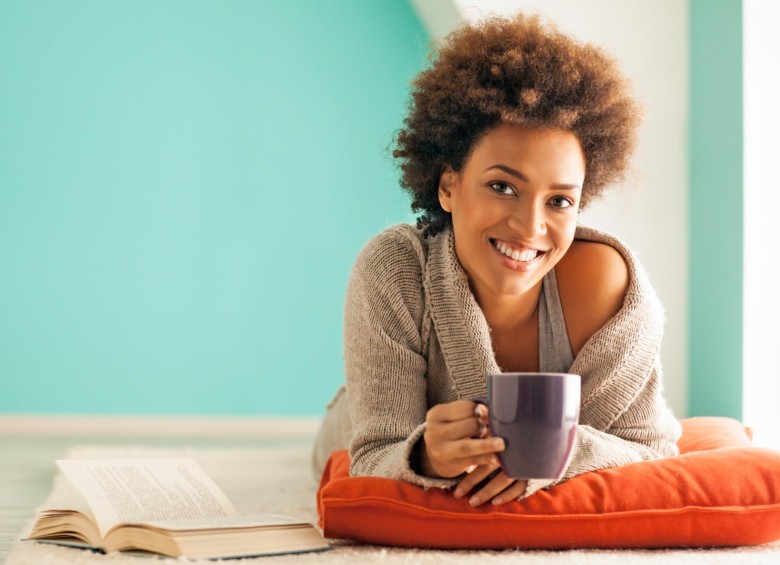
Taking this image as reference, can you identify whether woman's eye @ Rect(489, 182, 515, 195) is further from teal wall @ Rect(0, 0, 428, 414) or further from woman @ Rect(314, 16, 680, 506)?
teal wall @ Rect(0, 0, 428, 414)

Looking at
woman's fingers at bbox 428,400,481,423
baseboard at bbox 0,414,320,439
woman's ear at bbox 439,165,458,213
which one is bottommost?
baseboard at bbox 0,414,320,439

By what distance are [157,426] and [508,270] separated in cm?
306

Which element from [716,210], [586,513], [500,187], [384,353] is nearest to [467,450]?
[586,513]

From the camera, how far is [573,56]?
5.40 ft

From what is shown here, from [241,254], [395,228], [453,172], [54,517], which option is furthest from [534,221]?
[241,254]

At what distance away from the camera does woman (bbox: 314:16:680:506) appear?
159 cm

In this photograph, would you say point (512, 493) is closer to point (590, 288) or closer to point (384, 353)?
point (384, 353)

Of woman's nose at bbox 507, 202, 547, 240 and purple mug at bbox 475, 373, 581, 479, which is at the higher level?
woman's nose at bbox 507, 202, 547, 240

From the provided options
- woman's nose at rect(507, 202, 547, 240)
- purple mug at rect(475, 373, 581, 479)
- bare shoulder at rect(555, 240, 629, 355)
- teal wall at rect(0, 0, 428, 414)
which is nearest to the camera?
purple mug at rect(475, 373, 581, 479)

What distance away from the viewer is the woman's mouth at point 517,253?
5.25 feet

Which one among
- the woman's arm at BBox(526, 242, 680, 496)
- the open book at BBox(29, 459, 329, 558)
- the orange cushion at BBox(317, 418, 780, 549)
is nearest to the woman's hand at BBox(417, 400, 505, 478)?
the orange cushion at BBox(317, 418, 780, 549)

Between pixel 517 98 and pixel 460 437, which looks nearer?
pixel 460 437

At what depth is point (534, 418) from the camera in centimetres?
120

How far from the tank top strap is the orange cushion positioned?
1.01ft
